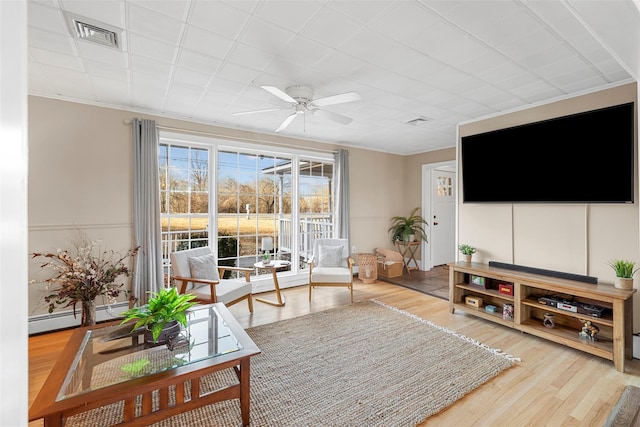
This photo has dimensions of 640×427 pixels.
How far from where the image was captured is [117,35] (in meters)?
2.08

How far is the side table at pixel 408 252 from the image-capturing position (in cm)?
587

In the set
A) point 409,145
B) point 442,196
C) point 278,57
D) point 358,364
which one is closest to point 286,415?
point 358,364

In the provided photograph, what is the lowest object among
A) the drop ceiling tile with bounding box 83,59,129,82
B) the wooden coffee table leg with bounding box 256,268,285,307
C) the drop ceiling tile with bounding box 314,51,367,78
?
the wooden coffee table leg with bounding box 256,268,285,307

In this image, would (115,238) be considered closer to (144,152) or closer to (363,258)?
(144,152)

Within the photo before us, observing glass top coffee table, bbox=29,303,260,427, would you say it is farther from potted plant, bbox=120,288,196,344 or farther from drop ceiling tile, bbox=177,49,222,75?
drop ceiling tile, bbox=177,49,222,75

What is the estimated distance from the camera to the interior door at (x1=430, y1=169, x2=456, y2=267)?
6.08m

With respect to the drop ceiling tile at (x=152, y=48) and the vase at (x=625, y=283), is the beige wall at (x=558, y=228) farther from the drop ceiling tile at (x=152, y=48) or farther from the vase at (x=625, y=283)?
the drop ceiling tile at (x=152, y=48)

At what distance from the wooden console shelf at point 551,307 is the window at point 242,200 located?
2.46 metres

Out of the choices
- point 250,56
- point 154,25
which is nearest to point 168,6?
point 154,25

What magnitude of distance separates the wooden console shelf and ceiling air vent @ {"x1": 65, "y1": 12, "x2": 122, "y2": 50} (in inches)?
155

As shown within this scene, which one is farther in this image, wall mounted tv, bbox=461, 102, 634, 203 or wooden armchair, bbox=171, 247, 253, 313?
wooden armchair, bbox=171, 247, 253, 313

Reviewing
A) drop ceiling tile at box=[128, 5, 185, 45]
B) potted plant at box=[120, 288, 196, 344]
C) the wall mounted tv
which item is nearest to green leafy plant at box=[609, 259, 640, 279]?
the wall mounted tv

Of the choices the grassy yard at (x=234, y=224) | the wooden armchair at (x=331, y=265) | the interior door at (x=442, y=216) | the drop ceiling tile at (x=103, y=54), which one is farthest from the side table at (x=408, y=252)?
the drop ceiling tile at (x=103, y=54)

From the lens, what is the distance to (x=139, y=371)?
1692 mm
